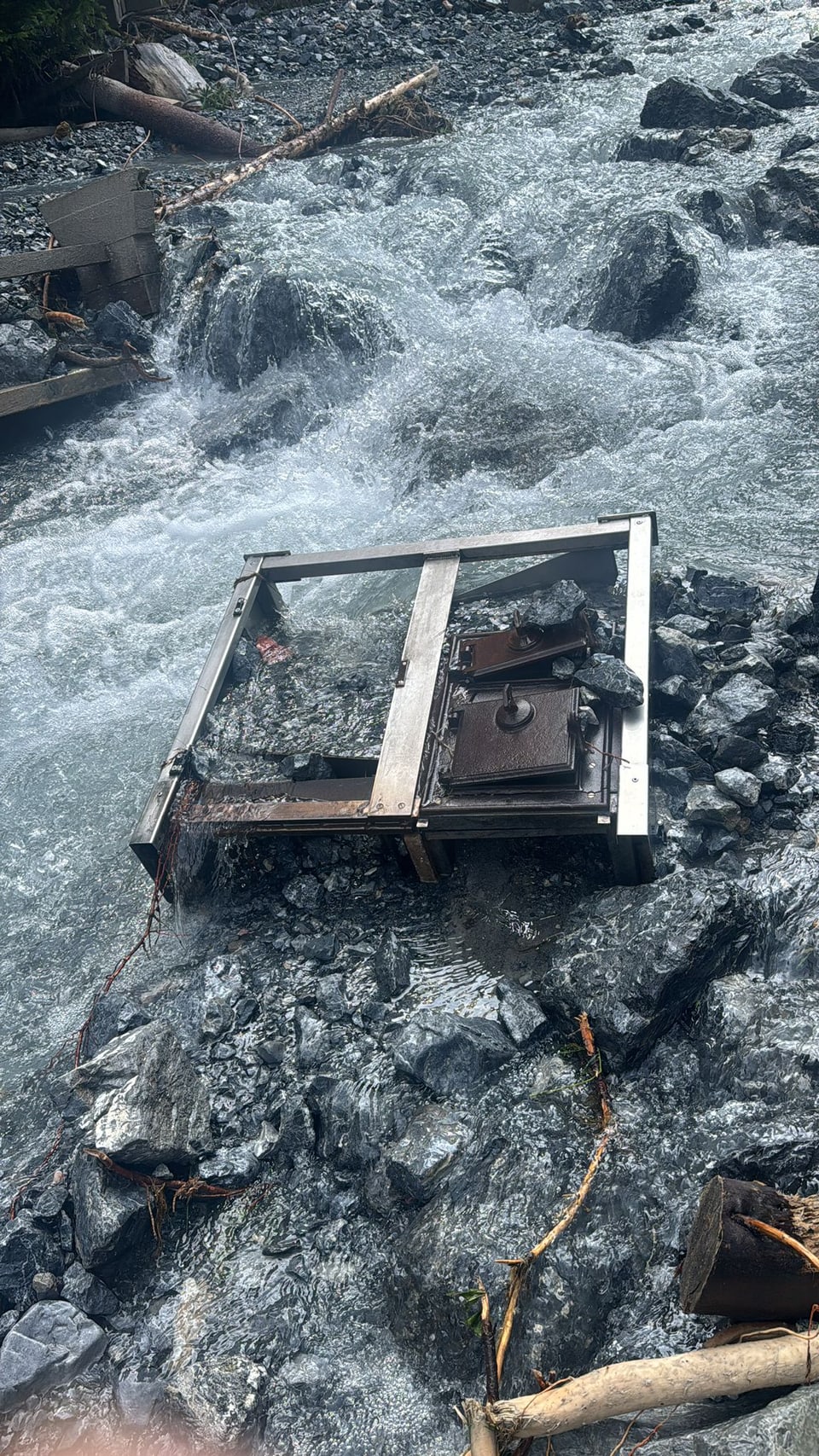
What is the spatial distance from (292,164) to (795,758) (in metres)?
9.71

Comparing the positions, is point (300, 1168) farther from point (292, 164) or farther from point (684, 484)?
point (292, 164)

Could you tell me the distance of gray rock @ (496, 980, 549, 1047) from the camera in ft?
11.3

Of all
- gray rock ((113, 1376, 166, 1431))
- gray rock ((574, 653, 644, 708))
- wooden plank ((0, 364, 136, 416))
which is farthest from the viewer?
wooden plank ((0, 364, 136, 416))

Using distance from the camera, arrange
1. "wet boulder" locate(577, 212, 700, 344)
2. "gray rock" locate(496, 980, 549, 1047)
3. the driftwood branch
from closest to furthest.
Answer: the driftwood branch, "gray rock" locate(496, 980, 549, 1047), "wet boulder" locate(577, 212, 700, 344)

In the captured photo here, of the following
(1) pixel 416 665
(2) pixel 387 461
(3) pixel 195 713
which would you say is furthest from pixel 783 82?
(3) pixel 195 713

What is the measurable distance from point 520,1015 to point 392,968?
558 mm

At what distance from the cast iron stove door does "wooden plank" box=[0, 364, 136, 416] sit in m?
5.94

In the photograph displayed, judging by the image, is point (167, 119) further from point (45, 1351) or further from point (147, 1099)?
point (45, 1351)

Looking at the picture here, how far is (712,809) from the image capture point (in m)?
3.91

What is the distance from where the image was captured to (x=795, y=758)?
13.6ft

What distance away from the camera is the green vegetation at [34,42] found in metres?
11.6

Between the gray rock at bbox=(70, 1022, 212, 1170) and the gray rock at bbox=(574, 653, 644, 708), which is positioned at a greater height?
the gray rock at bbox=(574, 653, 644, 708)

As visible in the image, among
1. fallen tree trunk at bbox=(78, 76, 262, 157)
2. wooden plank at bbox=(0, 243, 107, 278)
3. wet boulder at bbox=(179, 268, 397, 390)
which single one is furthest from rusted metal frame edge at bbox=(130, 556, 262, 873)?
fallen tree trunk at bbox=(78, 76, 262, 157)

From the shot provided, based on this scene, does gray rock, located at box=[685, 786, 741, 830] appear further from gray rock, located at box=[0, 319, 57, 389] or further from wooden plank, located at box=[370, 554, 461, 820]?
gray rock, located at box=[0, 319, 57, 389]
